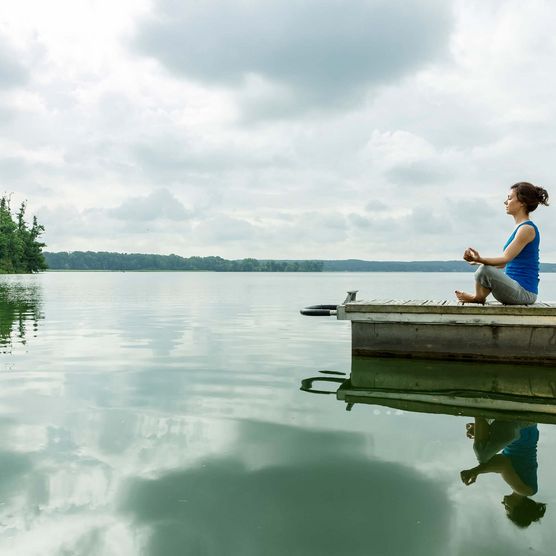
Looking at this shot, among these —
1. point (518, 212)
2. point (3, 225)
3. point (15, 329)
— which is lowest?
point (15, 329)

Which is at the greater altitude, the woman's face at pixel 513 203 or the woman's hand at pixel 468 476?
the woman's face at pixel 513 203

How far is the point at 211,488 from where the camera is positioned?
4051 mm

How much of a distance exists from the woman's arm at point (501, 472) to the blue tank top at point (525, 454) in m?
0.04

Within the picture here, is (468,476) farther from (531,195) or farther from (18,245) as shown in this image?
(18,245)

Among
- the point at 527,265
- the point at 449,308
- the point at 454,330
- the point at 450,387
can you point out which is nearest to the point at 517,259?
the point at 527,265

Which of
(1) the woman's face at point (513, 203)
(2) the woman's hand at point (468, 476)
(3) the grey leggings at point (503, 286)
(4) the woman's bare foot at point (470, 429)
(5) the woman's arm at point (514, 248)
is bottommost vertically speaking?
(4) the woman's bare foot at point (470, 429)

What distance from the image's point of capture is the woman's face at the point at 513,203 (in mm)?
8312

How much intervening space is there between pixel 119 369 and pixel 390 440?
216 inches

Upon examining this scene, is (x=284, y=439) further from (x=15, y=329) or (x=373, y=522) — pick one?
(x=15, y=329)

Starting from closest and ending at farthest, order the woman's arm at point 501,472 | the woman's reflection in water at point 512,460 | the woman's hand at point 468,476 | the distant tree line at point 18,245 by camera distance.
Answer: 1. the woman's reflection in water at point 512,460
2. the woman's arm at point 501,472
3. the woman's hand at point 468,476
4. the distant tree line at point 18,245

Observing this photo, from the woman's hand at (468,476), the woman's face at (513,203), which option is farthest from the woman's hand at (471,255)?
the woman's hand at (468,476)

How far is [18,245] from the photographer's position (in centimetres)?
9294

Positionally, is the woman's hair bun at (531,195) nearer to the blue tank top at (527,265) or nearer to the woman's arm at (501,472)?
the blue tank top at (527,265)

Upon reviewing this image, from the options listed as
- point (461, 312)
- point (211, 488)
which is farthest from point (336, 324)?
point (211, 488)
